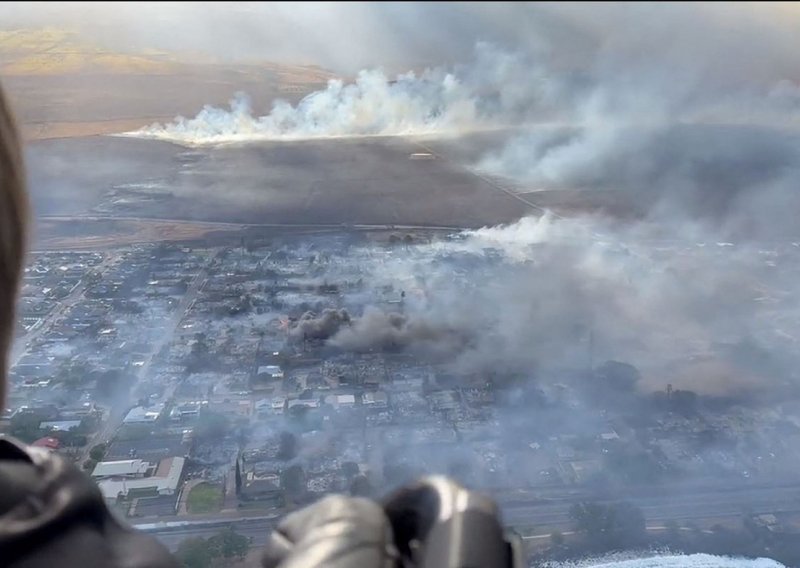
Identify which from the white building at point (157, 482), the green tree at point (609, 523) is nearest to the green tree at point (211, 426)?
the white building at point (157, 482)

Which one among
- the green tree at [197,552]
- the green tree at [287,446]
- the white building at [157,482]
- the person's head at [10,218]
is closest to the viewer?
the person's head at [10,218]

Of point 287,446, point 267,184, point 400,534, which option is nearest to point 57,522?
point 400,534

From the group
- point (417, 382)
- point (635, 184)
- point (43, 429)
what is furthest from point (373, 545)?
point (635, 184)

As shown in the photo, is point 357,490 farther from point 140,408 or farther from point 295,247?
point 295,247

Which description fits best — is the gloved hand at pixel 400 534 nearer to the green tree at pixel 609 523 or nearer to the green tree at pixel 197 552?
the green tree at pixel 197 552

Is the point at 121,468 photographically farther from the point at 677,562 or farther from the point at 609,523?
the point at 677,562
